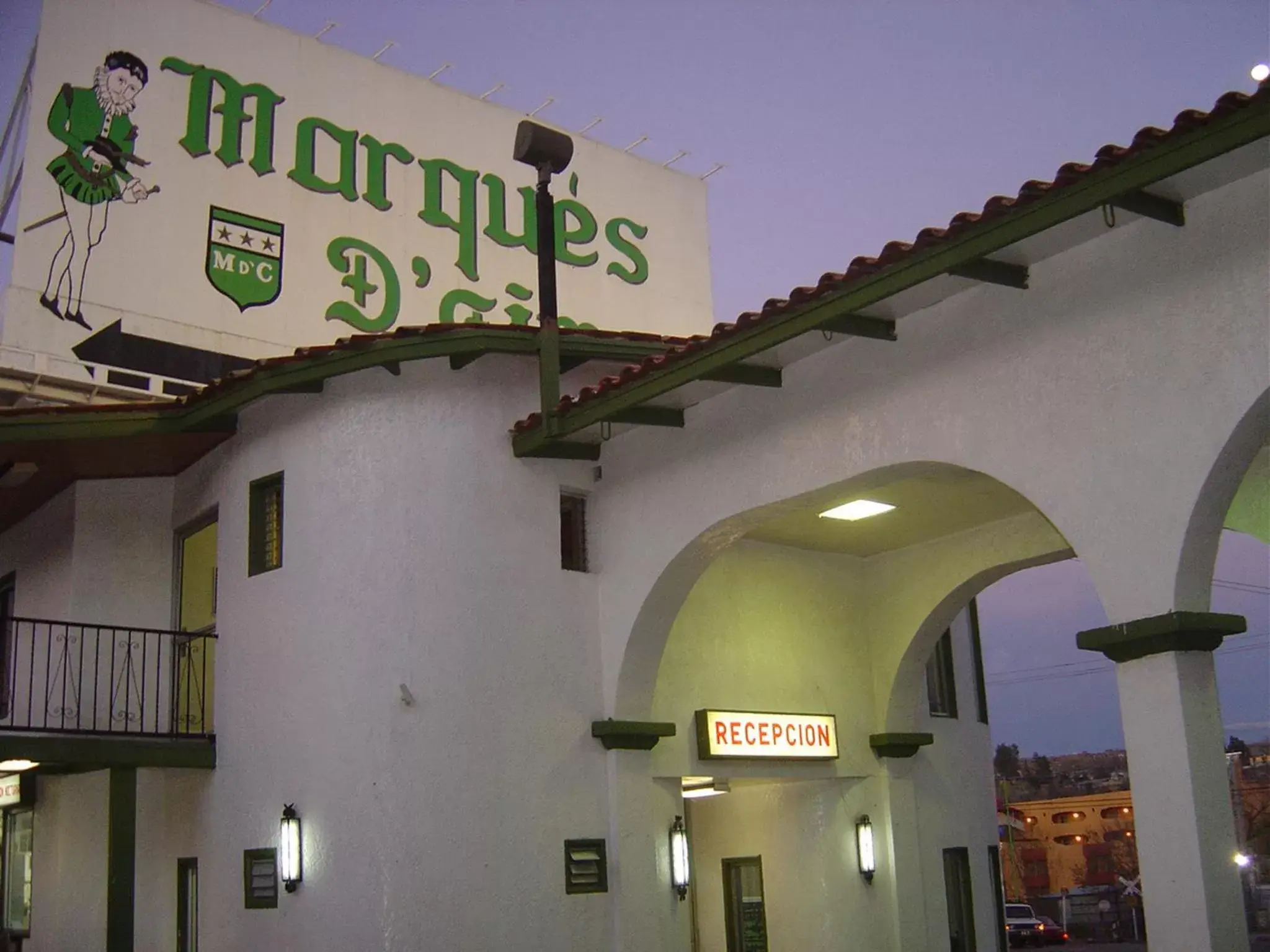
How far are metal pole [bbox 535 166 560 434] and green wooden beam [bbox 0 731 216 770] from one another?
4625mm

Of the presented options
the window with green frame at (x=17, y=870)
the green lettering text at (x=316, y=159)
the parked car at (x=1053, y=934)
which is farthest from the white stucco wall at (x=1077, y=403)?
the parked car at (x=1053, y=934)

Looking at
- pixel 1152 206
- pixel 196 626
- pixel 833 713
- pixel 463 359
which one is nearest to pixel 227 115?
pixel 196 626

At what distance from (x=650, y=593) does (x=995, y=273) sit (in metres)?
4.58

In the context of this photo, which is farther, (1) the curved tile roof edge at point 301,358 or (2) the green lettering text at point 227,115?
(2) the green lettering text at point 227,115

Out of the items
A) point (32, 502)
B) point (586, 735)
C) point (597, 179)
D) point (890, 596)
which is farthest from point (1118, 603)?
point (597, 179)

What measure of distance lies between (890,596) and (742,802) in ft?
9.42

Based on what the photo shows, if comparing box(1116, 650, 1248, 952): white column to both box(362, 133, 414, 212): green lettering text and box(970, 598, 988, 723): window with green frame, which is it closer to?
box(970, 598, 988, 723): window with green frame

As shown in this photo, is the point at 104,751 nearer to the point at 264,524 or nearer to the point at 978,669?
the point at 264,524

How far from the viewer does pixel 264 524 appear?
43.3ft

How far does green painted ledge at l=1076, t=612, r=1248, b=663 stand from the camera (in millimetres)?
7777

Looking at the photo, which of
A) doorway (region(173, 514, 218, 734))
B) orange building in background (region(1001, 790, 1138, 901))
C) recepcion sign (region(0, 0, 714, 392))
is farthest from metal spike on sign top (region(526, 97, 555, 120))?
→ orange building in background (region(1001, 790, 1138, 901))

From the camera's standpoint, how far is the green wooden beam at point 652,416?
1134 cm

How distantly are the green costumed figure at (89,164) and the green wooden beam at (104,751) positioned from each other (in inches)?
281

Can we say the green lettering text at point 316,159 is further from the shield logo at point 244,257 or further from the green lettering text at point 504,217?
the green lettering text at point 504,217
